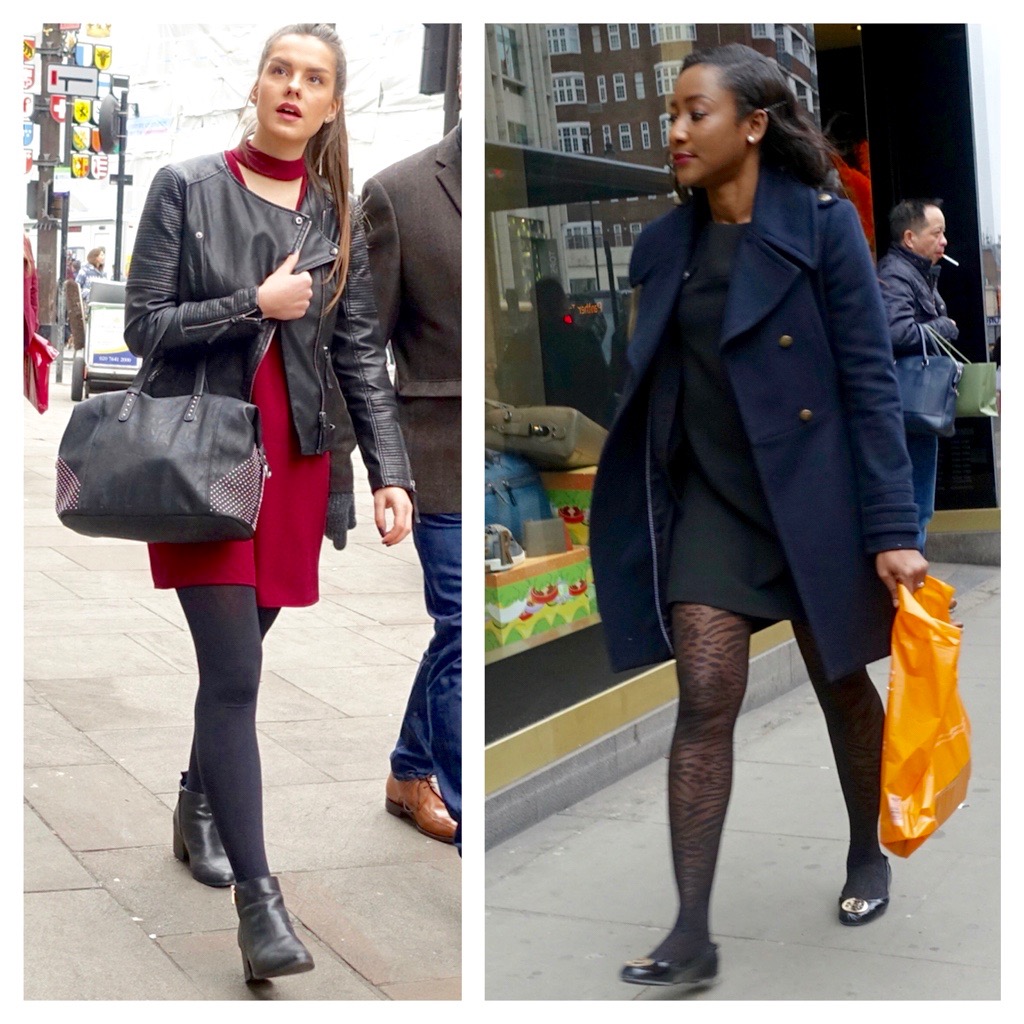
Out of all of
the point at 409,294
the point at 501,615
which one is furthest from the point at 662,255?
the point at 501,615

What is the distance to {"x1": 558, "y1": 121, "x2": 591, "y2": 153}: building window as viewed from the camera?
4.44 meters

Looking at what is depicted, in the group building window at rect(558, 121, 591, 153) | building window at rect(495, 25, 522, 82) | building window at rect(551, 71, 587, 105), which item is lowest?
building window at rect(558, 121, 591, 153)

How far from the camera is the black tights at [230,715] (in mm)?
3102

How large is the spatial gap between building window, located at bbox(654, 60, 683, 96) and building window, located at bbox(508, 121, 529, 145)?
14.5 inches

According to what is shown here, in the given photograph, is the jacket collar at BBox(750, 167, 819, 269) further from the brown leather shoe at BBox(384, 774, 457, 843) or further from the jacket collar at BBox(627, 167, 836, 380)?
the brown leather shoe at BBox(384, 774, 457, 843)

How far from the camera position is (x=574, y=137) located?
4488mm

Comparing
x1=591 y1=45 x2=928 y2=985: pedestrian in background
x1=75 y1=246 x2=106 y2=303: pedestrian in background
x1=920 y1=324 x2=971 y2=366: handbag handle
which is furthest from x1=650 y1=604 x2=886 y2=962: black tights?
x1=920 y1=324 x2=971 y2=366: handbag handle

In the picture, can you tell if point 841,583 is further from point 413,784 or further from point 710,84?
point 413,784

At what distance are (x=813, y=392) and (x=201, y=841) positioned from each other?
5.62ft

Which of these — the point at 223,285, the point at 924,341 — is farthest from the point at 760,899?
the point at 924,341

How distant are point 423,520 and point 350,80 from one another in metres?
1.02

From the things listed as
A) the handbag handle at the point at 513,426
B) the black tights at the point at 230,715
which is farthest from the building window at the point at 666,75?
the black tights at the point at 230,715

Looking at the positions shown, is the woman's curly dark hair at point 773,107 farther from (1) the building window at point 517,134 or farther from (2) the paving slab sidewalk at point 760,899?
(2) the paving slab sidewalk at point 760,899

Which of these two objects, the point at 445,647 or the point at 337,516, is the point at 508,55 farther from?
the point at 445,647
